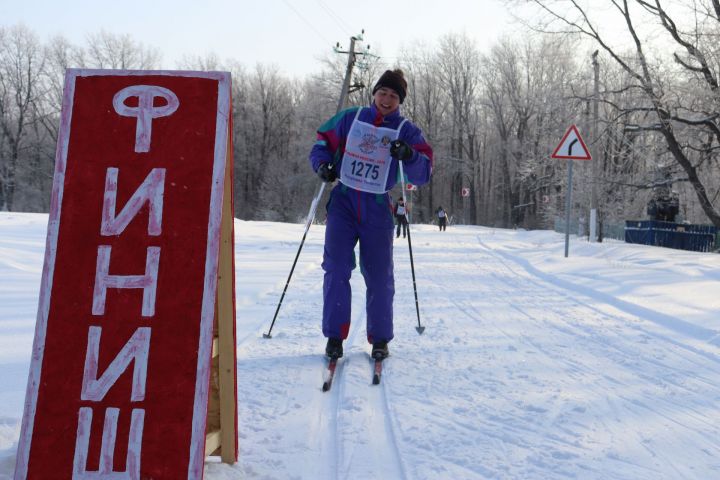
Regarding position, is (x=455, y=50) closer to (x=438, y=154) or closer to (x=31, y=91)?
(x=438, y=154)

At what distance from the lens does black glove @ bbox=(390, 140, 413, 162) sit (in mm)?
3359

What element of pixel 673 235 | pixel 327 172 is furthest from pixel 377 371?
pixel 673 235

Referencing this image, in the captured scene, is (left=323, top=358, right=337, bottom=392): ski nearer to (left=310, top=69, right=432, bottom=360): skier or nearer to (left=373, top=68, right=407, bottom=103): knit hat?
(left=310, top=69, right=432, bottom=360): skier

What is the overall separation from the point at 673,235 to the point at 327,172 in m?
16.5

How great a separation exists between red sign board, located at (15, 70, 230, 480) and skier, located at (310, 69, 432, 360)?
5.10ft

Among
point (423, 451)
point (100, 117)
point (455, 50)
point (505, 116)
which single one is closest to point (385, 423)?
point (423, 451)

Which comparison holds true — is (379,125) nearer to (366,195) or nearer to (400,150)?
(400,150)

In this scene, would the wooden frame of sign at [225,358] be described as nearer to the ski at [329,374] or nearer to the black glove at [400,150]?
the ski at [329,374]

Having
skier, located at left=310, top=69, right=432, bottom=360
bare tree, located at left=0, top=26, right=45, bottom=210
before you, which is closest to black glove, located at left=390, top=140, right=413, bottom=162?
skier, located at left=310, top=69, right=432, bottom=360

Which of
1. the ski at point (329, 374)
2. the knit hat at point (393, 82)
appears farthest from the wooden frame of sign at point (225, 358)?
the knit hat at point (393, 82)

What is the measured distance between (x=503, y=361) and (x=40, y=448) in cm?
273

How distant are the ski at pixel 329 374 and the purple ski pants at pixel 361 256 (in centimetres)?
18

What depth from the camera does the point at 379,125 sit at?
11.8 ft

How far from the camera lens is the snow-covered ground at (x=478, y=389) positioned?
84.8 inches
